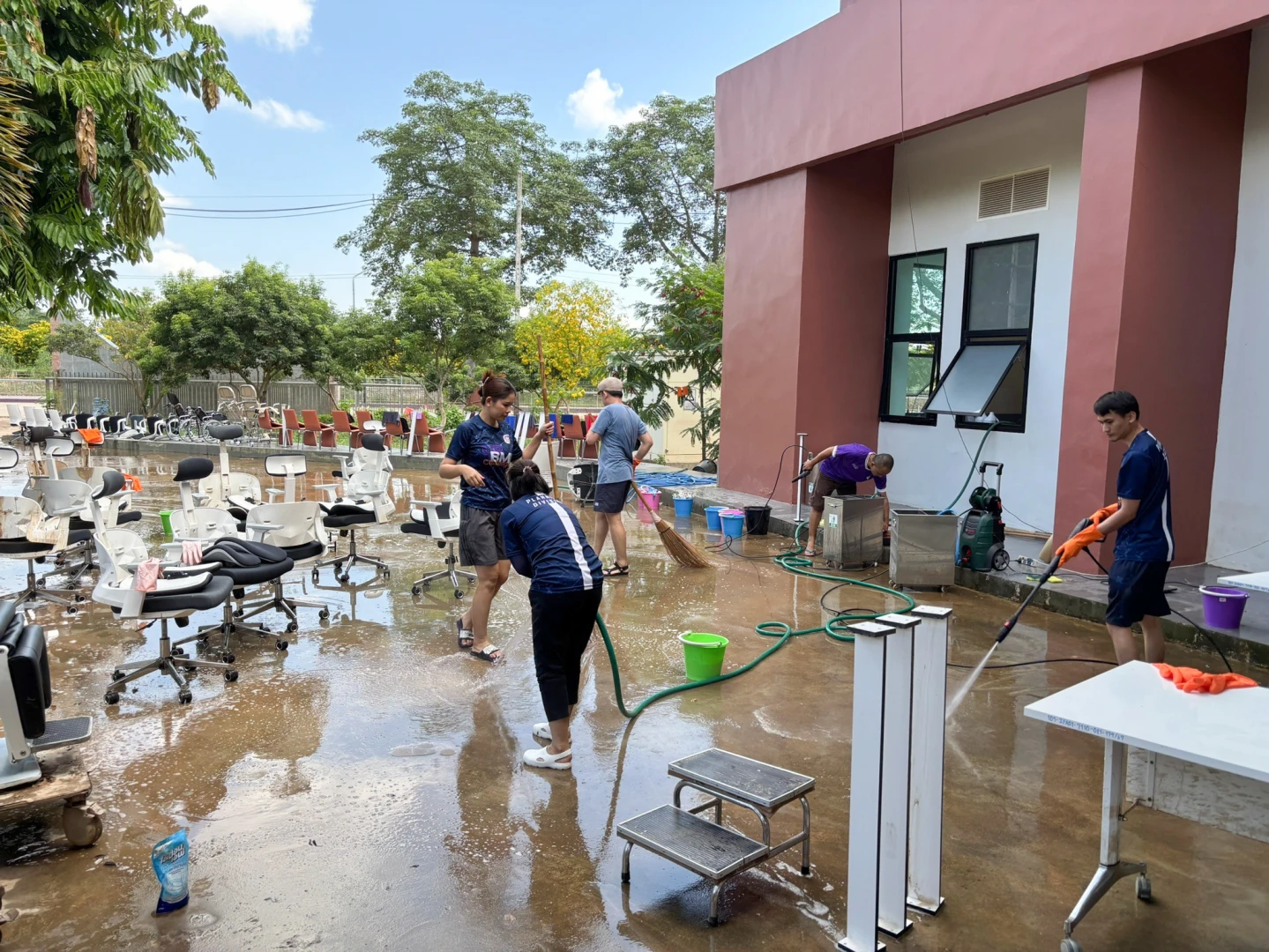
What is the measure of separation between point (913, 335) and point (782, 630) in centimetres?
640

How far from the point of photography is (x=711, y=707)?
4961 mm

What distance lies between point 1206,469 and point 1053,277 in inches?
104

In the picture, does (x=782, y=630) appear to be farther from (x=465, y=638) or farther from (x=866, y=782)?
(x=866, y=782)

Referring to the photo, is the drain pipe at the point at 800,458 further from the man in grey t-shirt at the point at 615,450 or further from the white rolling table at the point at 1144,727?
the white rolling table at the point at 1144,727

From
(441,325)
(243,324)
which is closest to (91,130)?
(441,325)

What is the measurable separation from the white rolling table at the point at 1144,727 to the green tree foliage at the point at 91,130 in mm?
6464

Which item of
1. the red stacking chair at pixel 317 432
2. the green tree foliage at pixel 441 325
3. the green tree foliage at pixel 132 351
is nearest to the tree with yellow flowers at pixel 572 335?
the green tree foliage at pixel 441 325

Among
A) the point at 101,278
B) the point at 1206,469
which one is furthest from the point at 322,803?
the point at 1206,469

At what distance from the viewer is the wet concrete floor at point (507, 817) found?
116 inches

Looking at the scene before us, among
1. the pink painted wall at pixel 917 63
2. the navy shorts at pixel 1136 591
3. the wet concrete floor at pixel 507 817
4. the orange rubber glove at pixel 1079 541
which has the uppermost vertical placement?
the pink painted wall at pixel 917 63

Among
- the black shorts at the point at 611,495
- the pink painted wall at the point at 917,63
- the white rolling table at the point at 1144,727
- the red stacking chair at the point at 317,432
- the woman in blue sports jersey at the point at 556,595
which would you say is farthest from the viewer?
the red stacking chair at the point at 317,432

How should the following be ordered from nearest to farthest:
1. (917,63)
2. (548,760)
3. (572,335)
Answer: (548,760) → (917,63) → (572,335)

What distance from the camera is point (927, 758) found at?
9.55ft

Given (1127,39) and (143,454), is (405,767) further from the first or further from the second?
(143,454)
